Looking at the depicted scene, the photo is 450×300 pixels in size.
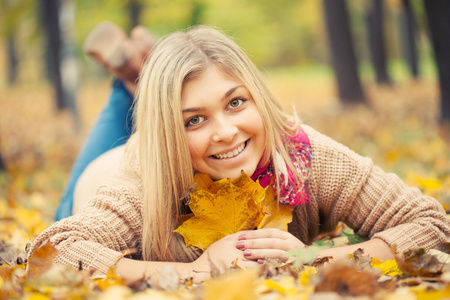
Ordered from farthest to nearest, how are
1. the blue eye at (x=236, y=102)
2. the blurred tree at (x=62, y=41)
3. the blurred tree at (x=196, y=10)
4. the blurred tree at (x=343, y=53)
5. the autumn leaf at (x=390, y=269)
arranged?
the blurred tree at (x=196, y=10) → the blurred tree at (x=62, y=41) → the blurred tree at (x=343, y=53) → the blue eye at (x=236, y=102) → the autumn leaf at (x=390, y=269)

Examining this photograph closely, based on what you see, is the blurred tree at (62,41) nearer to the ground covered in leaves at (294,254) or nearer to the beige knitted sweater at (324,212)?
the ground covered in leaves at (294,254)

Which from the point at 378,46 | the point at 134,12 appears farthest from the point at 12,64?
the point at 378,46

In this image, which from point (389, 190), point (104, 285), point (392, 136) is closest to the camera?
point (104, 285)

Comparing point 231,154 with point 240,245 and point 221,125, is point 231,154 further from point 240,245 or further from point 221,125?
point 240,245

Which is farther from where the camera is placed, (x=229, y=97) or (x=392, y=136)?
(x=392, y=136)

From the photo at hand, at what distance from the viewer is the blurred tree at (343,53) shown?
27.8ft

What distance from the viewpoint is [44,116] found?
34.4ft

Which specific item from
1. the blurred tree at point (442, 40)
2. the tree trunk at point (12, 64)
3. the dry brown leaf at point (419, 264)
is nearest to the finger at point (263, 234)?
the dry brown leaf at point (419, 264)

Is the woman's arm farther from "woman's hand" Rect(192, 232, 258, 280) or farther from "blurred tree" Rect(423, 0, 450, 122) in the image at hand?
"blurred tree" Rect(423, 0, 450, 122)

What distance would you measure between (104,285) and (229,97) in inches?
34.8

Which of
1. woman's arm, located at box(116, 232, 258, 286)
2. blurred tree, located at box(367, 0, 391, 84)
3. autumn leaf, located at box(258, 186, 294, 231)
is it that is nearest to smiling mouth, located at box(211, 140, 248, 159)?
autumn leaf, located at box(258, 186, 294, 231)

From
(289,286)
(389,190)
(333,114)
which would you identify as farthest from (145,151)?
(333,114)

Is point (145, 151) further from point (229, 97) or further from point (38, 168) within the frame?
point (38, 168)

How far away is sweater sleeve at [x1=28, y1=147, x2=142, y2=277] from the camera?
1.77 meters
